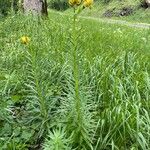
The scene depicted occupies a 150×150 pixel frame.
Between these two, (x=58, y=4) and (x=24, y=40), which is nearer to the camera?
(x=24, y=40)

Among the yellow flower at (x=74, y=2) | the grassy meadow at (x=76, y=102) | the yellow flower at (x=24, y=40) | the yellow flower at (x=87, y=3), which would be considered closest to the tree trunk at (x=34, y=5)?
the grassy meadow at (x=76, y=102)

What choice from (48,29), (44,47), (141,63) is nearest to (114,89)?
(141,63)

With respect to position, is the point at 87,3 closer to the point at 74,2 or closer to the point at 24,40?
the point at 74,2

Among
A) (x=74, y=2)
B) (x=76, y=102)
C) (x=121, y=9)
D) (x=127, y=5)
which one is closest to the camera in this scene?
(x=74, y=2)

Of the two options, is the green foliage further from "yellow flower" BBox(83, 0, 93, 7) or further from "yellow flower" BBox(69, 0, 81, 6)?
"yellow flower" BBox(69, 0, 81, 6)

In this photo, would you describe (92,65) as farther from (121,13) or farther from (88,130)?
(121,13)

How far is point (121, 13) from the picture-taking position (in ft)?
128

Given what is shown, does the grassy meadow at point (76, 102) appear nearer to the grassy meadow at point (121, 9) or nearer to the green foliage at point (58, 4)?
the grassy meadow at point (121, 9)

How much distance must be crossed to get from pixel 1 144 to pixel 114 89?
52.4 inches

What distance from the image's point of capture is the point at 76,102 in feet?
12.9

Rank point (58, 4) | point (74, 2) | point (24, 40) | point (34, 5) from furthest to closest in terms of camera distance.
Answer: point (58, 4) < point (34, 5) < point (24, 40) < point (74, 2)


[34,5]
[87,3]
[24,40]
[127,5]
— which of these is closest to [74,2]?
[87,3]

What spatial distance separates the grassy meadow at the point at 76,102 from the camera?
159 inches

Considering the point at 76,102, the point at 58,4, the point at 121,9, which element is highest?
the point at 76,102
